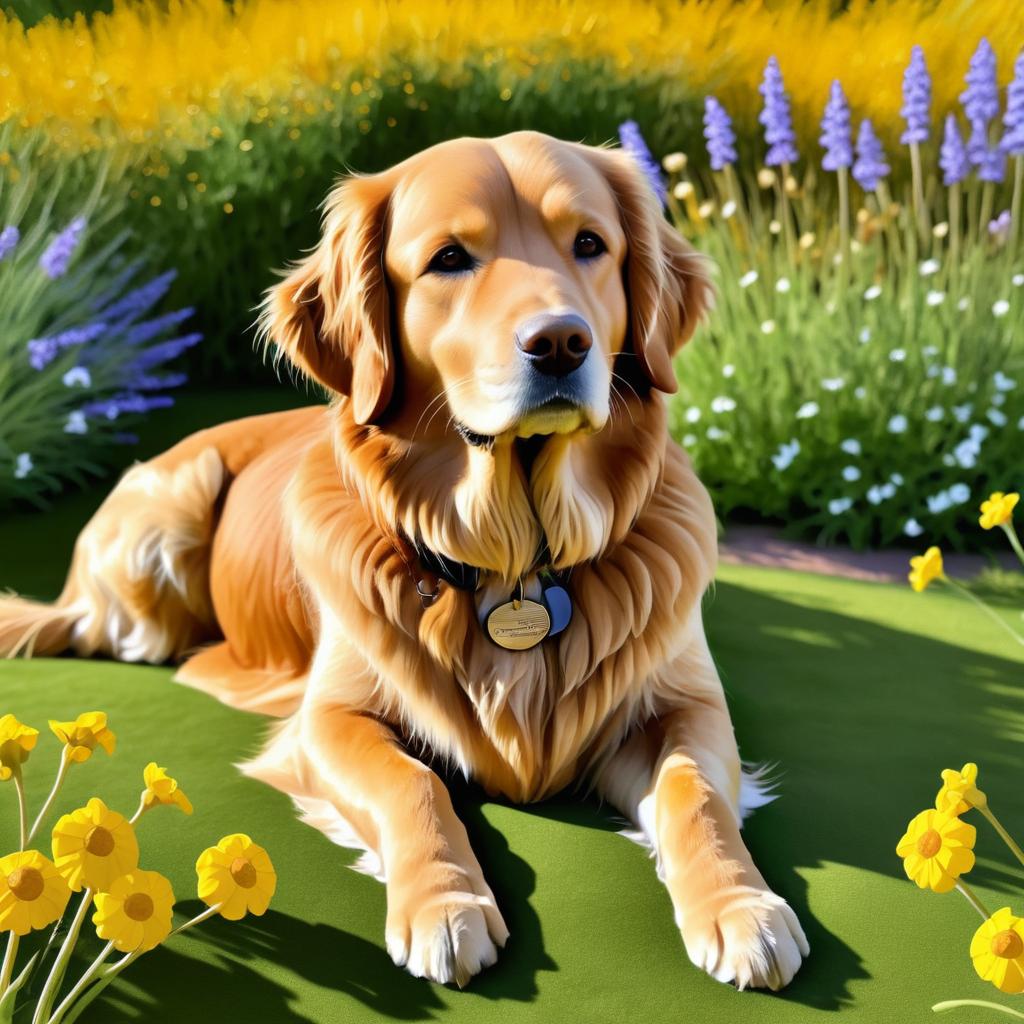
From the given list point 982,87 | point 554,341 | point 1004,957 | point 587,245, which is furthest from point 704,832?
point 982,87

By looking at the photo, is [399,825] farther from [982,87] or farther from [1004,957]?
[982,87]

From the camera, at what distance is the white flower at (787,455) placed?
15.5 ft

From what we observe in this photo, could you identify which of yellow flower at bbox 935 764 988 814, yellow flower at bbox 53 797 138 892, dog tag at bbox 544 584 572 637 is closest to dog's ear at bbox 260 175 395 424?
dog tag at bbox 544 584 572 637

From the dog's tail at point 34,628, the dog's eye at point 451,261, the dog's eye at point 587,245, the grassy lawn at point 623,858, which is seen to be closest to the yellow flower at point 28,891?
the grassy lawn at point 623,858

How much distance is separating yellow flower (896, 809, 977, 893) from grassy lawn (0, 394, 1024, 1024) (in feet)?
1.49

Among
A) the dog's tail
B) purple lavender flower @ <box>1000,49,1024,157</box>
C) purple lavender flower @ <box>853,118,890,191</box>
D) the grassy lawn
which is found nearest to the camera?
the grassy lawn

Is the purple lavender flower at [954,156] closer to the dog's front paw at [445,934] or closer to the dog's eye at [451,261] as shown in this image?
the dog's eye at [451,261]

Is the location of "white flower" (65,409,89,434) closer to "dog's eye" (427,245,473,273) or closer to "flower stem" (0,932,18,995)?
"dog's eye" (427,245,473,273)

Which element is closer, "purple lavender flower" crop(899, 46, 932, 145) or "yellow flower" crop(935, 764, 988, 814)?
"yellow flower" crop(935, 764, 988, 814)

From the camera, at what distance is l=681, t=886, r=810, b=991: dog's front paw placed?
1.93 metres

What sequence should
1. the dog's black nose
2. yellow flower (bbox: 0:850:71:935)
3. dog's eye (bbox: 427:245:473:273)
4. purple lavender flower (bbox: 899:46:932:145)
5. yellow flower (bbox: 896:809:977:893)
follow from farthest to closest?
purple lavender flower (bbox: 899:46:932:145)
dog's eye (bbox: 427:245:473:273)
the dog's black nose
yellow flower (bbox: 896:809:977:893)
yellow flower (bbox: 0:850:71:935)

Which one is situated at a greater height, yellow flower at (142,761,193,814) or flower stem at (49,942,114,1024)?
yellow flower at (142,761,193,814)

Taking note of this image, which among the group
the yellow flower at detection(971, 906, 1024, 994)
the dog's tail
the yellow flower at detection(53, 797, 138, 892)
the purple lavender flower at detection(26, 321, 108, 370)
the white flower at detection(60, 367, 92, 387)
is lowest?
the dog's tail

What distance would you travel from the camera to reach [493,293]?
2236 millimetres
